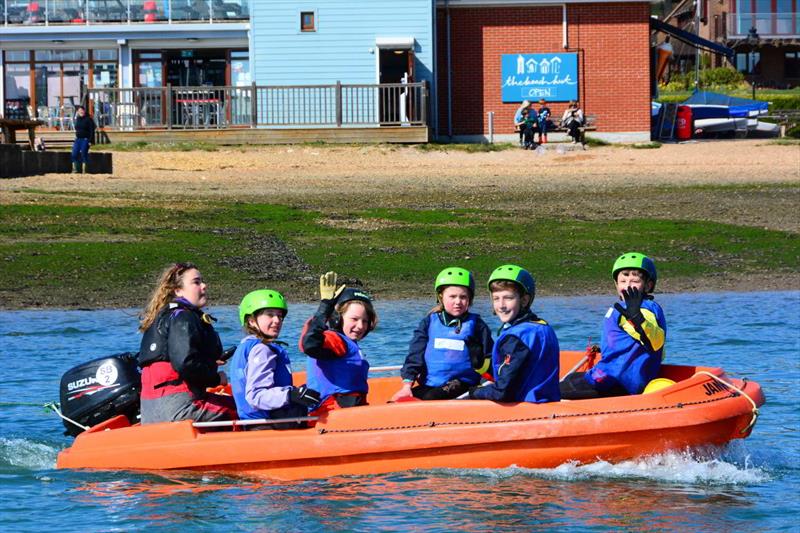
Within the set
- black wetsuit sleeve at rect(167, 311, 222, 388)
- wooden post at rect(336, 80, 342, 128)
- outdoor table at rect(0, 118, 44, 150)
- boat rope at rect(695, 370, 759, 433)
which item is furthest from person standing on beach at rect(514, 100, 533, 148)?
black wetsuit sleeve at rect(167, 311, 222, 388)

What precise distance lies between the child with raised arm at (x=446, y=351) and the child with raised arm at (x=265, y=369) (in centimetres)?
91

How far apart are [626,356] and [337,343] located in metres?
2.11

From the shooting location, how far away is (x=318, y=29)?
3466cm

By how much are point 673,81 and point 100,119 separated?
35944 mm

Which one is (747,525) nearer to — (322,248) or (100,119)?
(322,248)

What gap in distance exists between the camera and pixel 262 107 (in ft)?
109

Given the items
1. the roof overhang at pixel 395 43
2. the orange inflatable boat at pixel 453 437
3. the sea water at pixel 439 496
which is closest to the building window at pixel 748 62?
the roof overhang at pixel 395 43

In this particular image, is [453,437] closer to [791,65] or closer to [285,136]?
[285,136]

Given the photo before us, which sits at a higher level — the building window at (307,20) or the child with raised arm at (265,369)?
the building window at (307,20)

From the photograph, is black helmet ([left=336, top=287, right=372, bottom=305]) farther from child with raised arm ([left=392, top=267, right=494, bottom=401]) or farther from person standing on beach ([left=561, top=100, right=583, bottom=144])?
person standing on beach ([left=561, top=100, right=583, bottom=144])

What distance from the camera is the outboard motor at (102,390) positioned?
9.80 m

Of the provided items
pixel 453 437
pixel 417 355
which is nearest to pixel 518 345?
pixel 453 437

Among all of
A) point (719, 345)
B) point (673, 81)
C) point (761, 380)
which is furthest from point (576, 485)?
point (673, 81)

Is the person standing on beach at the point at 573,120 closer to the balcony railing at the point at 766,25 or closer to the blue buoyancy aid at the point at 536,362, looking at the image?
the blue buoyancy aid at the point at 536,362
